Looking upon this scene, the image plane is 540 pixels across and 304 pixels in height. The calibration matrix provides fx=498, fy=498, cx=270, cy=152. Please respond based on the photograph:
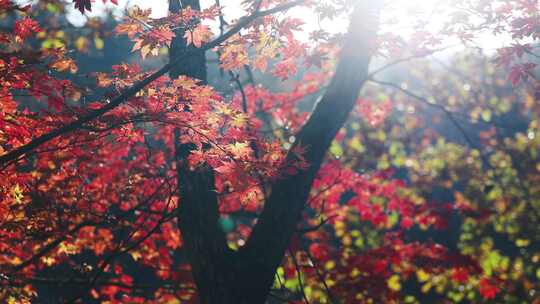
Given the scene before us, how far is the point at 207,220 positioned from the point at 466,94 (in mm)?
17713

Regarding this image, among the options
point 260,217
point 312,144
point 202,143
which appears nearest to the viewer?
point 202,143

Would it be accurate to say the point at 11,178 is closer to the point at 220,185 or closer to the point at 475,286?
the point at 220,185

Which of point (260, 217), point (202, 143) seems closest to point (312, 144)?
point (260, 217)

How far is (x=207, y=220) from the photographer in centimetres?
414

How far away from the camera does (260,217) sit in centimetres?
433

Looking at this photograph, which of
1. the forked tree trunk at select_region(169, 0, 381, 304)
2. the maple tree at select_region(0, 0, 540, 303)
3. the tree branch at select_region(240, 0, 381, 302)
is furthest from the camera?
the tree branch at select_region(240, 0, 381, 302)

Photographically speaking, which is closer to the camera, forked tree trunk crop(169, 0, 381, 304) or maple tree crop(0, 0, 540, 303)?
maple tree crop(0, 0, 540, 303)

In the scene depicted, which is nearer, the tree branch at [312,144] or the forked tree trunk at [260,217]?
the forked tree trunk at [260,217]

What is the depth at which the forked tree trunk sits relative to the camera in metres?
4.05

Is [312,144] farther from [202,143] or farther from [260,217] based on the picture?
[202,143]

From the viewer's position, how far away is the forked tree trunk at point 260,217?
405 centimetres

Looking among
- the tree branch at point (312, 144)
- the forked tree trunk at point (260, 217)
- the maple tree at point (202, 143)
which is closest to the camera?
the maple tree at point (202, 143)

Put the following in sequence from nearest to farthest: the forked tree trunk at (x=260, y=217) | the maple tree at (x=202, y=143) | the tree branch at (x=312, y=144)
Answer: the maple tree at (x=202, y=143) < the forked tree trunk at (x=260, y=217) < the tree branch at (x=312, y=144)

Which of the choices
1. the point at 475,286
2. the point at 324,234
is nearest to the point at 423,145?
the point at 475,286
